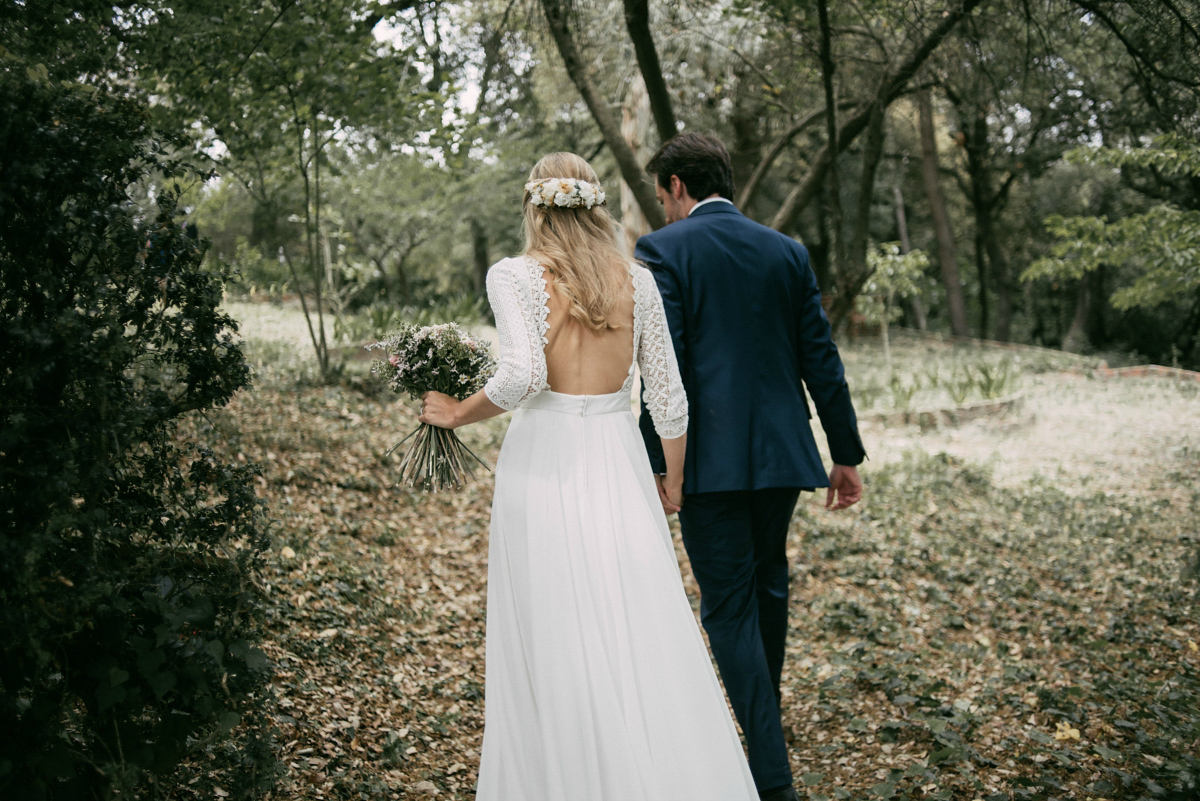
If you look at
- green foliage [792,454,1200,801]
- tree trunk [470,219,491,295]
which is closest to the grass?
green foliage [792,454,1200,801]

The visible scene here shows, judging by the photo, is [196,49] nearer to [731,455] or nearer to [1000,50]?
[731,455]

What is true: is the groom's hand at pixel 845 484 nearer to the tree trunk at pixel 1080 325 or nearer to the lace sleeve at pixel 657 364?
the lace sleeve at pixel 657 364

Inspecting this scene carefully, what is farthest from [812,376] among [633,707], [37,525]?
[37,525]

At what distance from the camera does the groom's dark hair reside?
327cm

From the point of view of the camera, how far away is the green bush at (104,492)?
6.47 feet

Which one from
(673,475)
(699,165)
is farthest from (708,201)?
(673,475)

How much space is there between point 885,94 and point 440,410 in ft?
14.9

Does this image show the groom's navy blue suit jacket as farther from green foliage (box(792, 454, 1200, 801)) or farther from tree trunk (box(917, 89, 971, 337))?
tree trunk (box(917, 89, 971, 337))

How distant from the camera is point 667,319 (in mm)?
3094

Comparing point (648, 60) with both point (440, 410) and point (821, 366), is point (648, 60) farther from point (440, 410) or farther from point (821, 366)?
point (440, 410)

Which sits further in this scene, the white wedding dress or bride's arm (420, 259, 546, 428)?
bride's arm (420, 259, 546, 428)

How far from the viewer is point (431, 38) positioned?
728 cm

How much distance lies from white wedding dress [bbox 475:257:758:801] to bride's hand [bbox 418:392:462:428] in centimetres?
22

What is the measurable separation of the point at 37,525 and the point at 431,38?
622 centimetres
